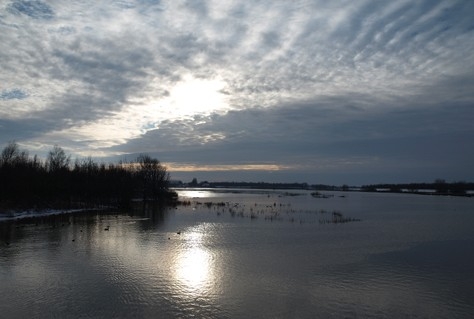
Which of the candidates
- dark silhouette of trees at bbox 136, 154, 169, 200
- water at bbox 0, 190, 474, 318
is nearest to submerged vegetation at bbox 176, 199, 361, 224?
water at bbox 0, 190, 474, 318

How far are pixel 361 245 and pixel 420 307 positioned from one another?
40.4ft

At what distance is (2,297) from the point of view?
13.0m

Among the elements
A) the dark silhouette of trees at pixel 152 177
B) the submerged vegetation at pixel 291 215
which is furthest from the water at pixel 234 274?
the dark silhouette of trees at pixel 152 177

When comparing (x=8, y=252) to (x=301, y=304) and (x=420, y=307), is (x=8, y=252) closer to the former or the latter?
(x=301, y=304)

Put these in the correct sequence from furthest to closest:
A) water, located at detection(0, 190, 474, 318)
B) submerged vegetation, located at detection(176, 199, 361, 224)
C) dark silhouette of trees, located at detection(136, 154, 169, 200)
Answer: dark silhouette of trees, located at detection(136, 154, 169, 200) → submerged vegetation, located at detection(176, 199, 361, 224) → water, located at detection(0, 190, 474, 318)

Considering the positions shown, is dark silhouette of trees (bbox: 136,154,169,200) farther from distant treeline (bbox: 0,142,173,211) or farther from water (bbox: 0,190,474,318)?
water (bbox: 0,190,474,318)

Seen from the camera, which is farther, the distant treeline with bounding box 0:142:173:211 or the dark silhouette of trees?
the dark silhouette of trees

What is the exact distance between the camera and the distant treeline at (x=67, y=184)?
45.7 metres

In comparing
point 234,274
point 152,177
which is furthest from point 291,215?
point 152,177

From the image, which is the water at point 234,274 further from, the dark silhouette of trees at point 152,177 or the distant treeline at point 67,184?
the dark silhouette of trees at point 152,177

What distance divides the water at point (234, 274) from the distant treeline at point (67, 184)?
59.9ft

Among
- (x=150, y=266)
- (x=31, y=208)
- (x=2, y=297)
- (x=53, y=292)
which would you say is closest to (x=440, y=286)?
(x=150, y=266)

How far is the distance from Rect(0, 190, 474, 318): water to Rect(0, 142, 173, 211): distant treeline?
18.3m

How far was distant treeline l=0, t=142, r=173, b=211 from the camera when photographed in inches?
1800
